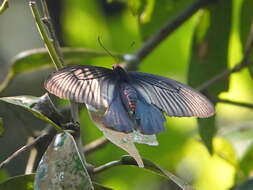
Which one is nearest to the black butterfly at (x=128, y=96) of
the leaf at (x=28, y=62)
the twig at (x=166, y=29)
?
the leaf at (x=28, y=62)

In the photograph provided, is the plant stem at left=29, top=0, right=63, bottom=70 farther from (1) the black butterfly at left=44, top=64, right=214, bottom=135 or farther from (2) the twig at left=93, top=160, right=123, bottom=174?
(2) the twig at left=93, top=160, right=123, bottom=174

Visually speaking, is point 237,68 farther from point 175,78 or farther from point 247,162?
point 175,78

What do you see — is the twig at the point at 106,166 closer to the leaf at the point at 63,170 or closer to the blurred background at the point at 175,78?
the leaf at the point at 63,170

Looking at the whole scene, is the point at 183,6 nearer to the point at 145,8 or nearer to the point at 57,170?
the point at 145,8

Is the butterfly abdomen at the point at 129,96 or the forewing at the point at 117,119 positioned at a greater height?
the forewing at the point at 117,119

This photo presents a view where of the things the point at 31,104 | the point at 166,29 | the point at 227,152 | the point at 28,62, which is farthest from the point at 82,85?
the point at 227,152

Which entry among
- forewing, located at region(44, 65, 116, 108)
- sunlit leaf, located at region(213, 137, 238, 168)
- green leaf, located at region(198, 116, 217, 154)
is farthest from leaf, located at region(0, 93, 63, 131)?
sunlit leaf, located at region(213, 137, 238, 168)
